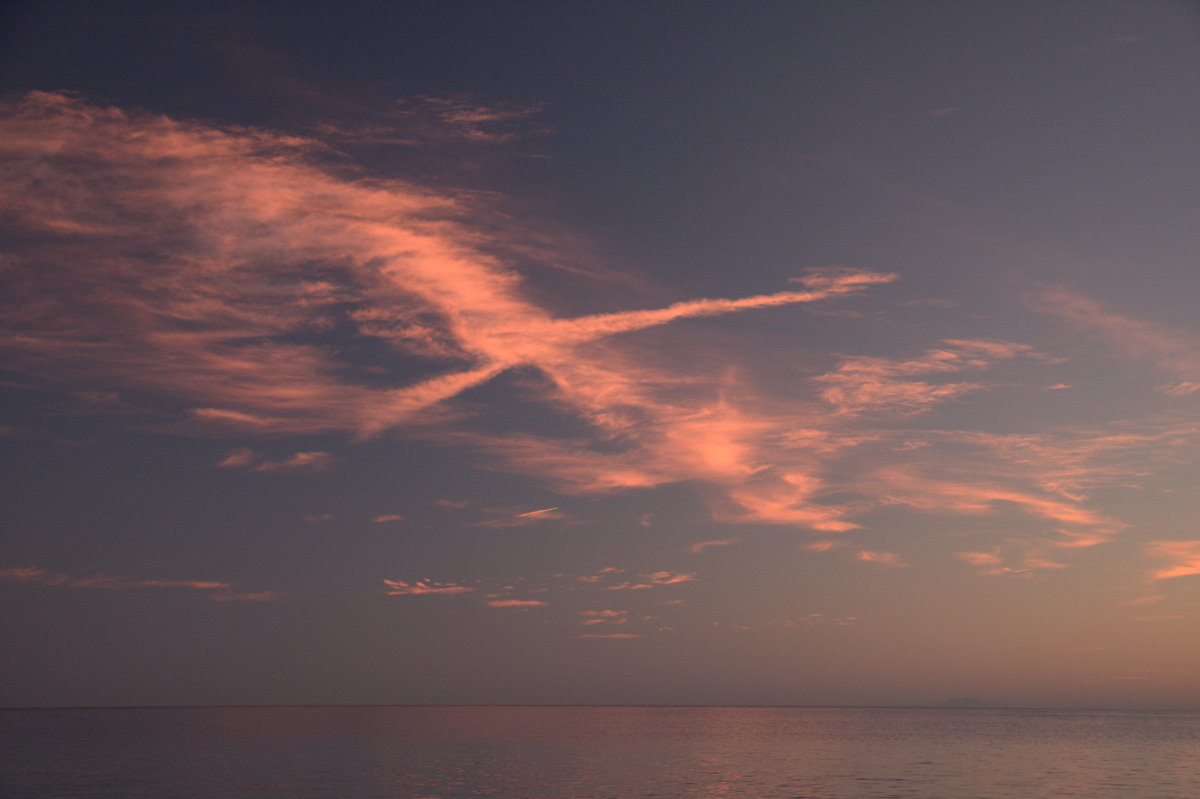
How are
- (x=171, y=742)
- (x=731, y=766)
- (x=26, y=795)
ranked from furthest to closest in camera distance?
(x=171, y=742) < (x=731, y=766) < (x=26, y=795)

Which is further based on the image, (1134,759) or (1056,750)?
(1056,750)

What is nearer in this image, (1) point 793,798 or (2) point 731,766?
(1) point 793,798

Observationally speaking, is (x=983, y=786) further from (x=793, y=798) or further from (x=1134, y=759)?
(x=1134, y=759)

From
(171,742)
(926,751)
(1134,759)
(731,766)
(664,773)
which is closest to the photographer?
(664,773)

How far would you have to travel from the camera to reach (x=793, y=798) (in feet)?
166

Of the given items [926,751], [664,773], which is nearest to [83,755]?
[664,773]

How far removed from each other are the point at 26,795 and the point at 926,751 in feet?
277

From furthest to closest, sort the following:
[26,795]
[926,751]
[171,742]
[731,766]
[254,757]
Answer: [171,742]
[926,751]
[254,757]
[731,766]
[26,795]

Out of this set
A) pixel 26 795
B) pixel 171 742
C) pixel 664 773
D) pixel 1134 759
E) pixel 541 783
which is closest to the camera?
pixel 26 795

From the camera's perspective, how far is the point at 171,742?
10350cm

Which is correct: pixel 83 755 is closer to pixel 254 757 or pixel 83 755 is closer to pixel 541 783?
pixel 254 757

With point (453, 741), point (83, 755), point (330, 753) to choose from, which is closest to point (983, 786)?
point (330, 753)

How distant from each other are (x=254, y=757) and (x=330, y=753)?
7.45 metres

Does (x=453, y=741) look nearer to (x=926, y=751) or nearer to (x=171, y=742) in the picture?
(x=171, y=742)
